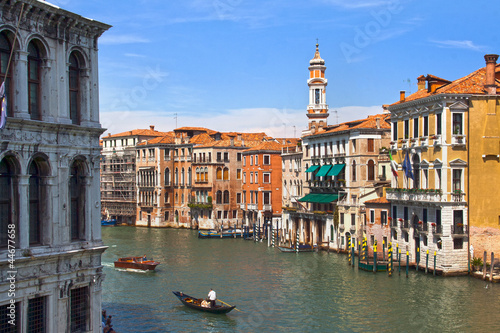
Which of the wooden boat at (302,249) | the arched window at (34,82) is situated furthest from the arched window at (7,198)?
the wooden boat at (302,249)

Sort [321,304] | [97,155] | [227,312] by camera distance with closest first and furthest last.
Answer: [97,155]
[227,312]
[321,304]

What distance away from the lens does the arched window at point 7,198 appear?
44.3 feet

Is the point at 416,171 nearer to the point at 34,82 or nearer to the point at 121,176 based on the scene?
the point at 34,82

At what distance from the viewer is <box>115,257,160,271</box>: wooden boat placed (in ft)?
123

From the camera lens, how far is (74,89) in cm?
1548

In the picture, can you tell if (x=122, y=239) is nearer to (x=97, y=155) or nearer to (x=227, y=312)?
(x=227, y=312)

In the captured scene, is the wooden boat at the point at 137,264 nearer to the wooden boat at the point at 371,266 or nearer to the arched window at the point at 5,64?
the wooden boat at the point at 371,266

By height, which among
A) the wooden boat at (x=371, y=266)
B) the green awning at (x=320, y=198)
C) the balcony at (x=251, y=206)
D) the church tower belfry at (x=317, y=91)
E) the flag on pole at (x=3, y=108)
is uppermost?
the church tower belfry at (x=317, y=91)

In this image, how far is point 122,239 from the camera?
56.6 metres

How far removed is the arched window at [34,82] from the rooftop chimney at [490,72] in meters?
25.5

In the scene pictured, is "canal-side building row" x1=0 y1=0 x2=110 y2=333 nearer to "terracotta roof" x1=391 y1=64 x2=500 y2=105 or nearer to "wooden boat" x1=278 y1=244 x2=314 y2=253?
"terracotta roof" x1=391 y1=64 x2=500 y2=105

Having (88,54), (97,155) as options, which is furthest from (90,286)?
(88,54)

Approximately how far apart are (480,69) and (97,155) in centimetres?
2641

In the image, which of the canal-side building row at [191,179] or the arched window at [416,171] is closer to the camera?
the arched window at [416,171]
